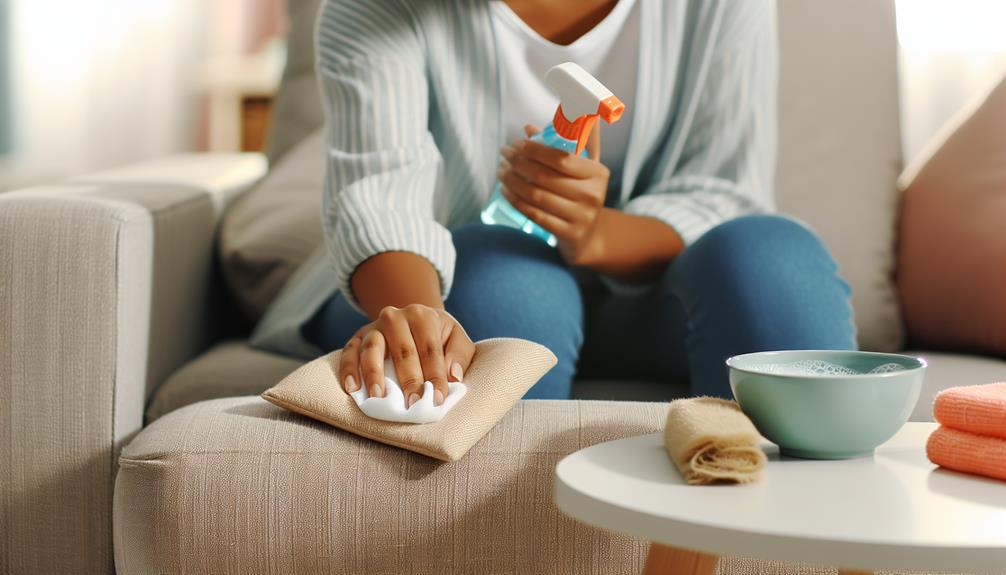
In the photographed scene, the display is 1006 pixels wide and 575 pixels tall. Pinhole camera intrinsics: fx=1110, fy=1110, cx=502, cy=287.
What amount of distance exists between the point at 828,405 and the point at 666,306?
0.45 meters

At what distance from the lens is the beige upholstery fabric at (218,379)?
97cm

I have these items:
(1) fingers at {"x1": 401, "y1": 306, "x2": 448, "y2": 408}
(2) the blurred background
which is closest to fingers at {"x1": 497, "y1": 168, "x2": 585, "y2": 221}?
(1) fingers at {"x1": 401, "y1": 306, "x2": 448, "y2": 408}

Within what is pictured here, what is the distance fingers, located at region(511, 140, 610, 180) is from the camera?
0.91 m

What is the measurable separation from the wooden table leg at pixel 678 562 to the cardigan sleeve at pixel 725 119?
0.53 m

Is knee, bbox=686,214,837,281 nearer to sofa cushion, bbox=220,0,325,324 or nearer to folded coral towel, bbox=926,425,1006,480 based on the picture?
folded coral towel, bbox=926,425,1006,480

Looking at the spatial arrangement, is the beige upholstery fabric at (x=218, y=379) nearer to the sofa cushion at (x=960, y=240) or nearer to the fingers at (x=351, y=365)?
the fingers at (x=351, y=365)

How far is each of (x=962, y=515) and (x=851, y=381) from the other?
9cm

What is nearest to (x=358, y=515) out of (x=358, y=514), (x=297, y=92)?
(x=358, y=514)

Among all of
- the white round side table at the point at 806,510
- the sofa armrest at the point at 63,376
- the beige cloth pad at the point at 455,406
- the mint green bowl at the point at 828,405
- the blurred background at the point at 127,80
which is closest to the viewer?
the white round side table at the point at 806,510

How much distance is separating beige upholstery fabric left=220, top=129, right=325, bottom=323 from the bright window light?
1.13m

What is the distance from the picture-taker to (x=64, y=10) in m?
2.83

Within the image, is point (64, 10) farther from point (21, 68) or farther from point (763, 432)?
point (763, 432)

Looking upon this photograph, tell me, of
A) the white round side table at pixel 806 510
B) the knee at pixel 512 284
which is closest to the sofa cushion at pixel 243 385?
the knee at pixel 512 284

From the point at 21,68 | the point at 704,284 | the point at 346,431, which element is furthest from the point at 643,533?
the point at 21,68
